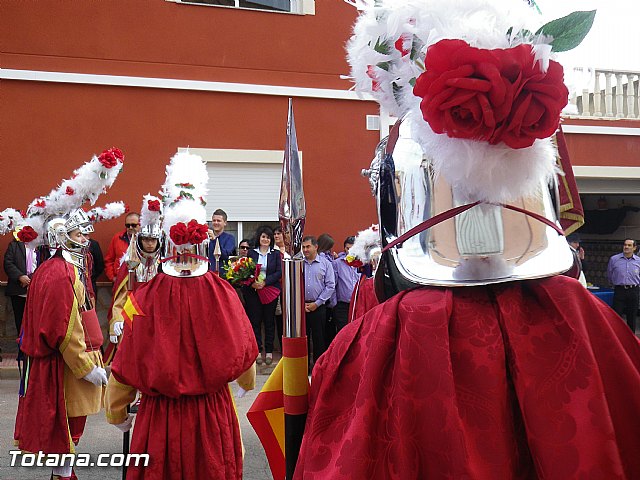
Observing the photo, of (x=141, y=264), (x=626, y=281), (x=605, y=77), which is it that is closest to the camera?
(x=141, y=264)

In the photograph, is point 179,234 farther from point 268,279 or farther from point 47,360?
point 268,279

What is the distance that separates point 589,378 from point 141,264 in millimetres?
4902

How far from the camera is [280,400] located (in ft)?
6.43

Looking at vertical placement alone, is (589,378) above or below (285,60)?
below

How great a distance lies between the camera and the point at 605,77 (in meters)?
13.1

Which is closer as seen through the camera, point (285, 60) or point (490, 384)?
point (490, 384)

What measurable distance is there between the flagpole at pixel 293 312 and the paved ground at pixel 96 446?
3.48 metres

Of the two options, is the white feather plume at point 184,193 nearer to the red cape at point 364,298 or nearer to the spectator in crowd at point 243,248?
the red cape at point 364,298

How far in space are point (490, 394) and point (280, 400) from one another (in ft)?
2.35

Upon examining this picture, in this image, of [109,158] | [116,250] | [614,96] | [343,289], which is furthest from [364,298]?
[614,96]

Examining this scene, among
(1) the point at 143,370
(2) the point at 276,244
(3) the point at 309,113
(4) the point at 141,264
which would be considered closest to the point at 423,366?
(1) the point at 143,370

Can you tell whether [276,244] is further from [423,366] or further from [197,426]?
[423,366]

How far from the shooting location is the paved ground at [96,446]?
506 centimetres

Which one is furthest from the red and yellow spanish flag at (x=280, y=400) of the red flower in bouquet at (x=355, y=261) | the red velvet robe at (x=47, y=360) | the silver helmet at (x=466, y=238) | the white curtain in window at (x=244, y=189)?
the white curtain in window at (x=244, y=189)
